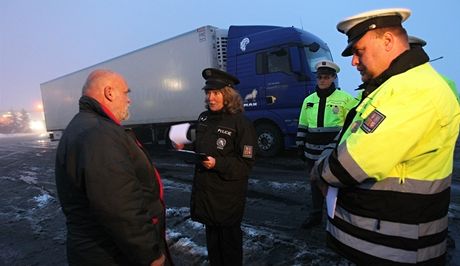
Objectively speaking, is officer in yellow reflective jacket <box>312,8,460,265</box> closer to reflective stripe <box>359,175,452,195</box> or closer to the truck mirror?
reflective stripe <box>359,175,452,195</box>

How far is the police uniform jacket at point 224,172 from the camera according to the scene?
8.66ft

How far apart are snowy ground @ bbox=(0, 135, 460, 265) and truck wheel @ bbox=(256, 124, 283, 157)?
2.44ft

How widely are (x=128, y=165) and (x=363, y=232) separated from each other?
1.17 metres

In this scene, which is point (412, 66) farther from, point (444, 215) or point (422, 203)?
point (444, 215)

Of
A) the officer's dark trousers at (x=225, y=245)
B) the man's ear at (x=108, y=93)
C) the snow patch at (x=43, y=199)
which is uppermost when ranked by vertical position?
the man's ear at (x=108, y=93)

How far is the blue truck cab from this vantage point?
784 centimetres

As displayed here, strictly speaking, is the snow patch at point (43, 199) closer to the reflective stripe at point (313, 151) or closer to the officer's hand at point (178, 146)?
the officer's hand at point (178, 146)

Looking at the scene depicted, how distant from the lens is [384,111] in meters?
1.38

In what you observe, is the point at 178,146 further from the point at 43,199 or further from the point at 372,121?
the point at 43,199

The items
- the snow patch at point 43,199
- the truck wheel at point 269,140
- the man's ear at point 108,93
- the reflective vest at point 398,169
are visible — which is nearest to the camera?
the reflective vest at point 398,169

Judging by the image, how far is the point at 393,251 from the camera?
1496 mm

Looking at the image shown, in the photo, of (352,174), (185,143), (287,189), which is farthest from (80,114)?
(287,189)

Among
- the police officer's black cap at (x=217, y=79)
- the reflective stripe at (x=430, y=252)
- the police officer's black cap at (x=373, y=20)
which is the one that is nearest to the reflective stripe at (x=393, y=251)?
the reflective stripe at (x=430, y=252)

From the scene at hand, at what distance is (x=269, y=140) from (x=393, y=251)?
278 inches
